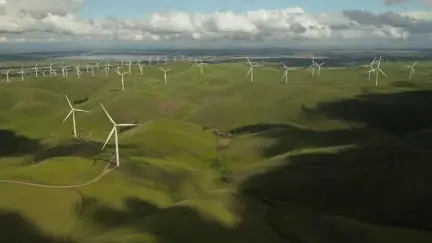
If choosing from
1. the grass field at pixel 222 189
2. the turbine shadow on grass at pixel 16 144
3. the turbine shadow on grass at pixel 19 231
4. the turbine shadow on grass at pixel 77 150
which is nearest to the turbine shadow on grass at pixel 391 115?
the grass field at pixel 222 189

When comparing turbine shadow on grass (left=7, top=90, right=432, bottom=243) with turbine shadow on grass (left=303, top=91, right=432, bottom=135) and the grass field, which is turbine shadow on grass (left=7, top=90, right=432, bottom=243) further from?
turbine shadow on grass (left=303, top=91, right=432, bottom=135)

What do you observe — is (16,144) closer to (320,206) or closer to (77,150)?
(77,150)

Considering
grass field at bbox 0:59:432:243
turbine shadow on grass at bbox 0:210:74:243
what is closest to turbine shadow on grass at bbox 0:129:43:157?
grass field at bbox 0:59:432:243

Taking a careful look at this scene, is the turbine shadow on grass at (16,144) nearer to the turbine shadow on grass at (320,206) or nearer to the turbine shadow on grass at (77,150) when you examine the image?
the turbine shadow on grass at (77,150)

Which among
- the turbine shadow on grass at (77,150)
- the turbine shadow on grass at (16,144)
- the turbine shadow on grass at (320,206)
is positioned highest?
the turbine shadow on grass at (320,206)

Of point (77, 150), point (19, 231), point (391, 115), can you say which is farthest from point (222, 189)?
point (391, 115)

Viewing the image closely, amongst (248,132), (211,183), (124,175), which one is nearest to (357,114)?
(248,132)
